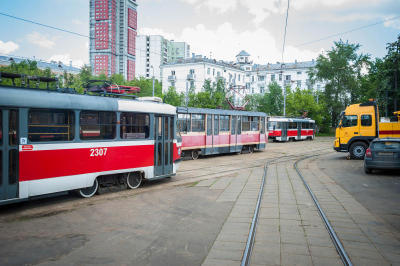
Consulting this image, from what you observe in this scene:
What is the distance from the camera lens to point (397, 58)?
90.1ft

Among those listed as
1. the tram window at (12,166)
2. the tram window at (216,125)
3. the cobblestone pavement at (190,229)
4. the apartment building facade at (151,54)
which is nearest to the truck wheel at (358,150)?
the tram window at (216,125)

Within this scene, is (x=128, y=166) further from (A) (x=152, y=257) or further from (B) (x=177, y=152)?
(A) (x=152, y=257)

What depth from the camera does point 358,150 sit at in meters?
19.4

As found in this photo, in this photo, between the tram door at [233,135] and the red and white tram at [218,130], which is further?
the tram door at [233,135]

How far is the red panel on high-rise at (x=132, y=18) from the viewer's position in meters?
146

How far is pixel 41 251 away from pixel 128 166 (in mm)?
4672

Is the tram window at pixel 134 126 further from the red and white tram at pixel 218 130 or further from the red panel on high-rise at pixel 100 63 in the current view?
the red panel on high-rise at pixel 100 63

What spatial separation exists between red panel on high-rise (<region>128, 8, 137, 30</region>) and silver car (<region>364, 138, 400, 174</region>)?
145458 mm

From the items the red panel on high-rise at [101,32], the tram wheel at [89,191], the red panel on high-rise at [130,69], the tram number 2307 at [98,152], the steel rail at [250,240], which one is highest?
the red panel on high-rise at [101,32]

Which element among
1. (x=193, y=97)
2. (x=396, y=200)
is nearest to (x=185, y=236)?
(x=396, y=200)

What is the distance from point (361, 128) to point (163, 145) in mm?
13258

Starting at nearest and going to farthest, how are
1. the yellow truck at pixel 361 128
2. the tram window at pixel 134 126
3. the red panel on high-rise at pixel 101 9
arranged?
the tram window at pixel 134 126 < the yellow truck at pixel 361 128 < the red panel on high-rise at pixel 101 9

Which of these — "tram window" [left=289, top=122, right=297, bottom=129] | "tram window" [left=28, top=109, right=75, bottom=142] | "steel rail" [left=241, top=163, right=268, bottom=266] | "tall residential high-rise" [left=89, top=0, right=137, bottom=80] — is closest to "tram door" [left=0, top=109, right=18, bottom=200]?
"tram window" [left=28, top=109, right=75, bottom=142]

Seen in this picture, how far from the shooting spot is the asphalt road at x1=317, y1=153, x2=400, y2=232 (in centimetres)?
796
